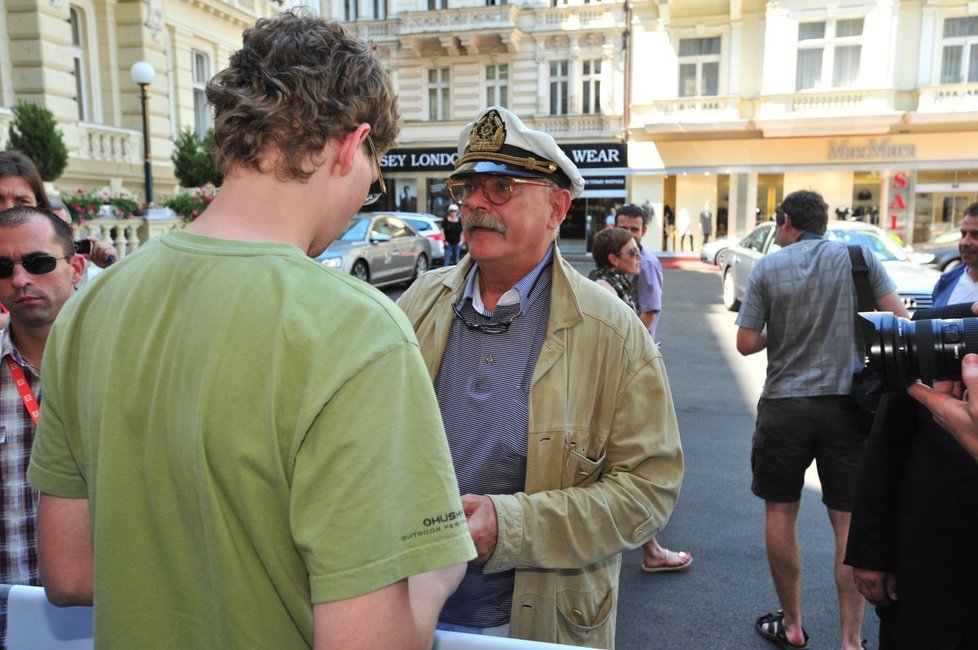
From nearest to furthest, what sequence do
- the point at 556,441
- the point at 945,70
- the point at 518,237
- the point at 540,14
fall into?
1. the point at 556,441
2. the point at 518,237
3. the point at 945,70
4. the point at 540,14

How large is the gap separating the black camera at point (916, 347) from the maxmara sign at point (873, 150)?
25.4 metres

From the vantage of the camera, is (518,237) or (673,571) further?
(673,571)

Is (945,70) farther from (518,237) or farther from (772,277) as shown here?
(518,237)

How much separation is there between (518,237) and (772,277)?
2.07 meters

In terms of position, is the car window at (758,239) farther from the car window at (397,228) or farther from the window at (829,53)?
the window at (829,53)

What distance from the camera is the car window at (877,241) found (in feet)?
34.6

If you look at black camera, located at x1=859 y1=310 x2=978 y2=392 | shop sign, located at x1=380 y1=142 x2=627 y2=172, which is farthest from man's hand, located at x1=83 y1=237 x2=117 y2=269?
shop sign, located at x1=380 y1=142 x2=627 y2=172

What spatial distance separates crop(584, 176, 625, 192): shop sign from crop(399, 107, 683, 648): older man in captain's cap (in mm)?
25486

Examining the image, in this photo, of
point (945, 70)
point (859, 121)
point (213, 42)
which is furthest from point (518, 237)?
point (945, 70)

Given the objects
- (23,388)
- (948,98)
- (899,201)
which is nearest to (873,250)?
(23,388)

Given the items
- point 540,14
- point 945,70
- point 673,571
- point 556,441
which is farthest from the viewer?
point 540,14

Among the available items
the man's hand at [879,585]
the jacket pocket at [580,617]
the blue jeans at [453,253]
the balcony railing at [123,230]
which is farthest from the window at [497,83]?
the jacket pocket at [580,617]

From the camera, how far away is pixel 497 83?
28.9 m

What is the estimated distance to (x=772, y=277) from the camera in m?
3.71
